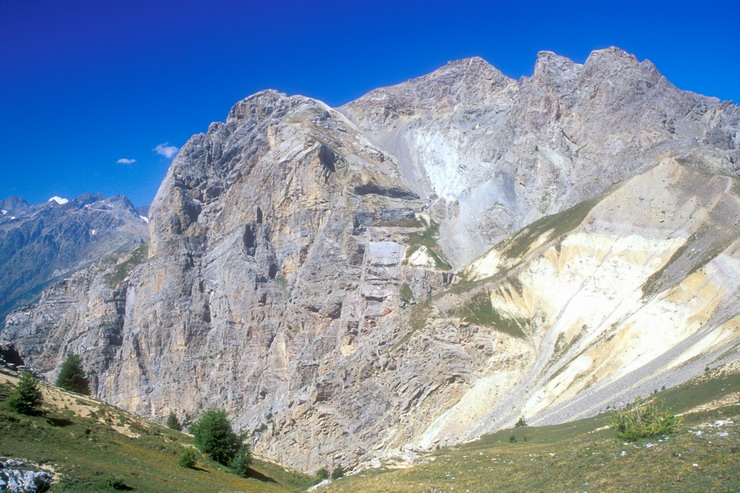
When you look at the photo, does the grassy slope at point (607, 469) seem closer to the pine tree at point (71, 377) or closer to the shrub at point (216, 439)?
the shrub at point (216, 439)

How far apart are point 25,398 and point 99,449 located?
659 cm

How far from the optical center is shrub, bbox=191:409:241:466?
4762 cm

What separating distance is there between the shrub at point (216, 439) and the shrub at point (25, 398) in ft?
50.4

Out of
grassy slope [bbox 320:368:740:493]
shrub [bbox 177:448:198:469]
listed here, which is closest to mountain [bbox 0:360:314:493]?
shrub [bbox 177:448:198:469]

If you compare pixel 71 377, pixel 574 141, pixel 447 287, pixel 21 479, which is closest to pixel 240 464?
pixel 21 479

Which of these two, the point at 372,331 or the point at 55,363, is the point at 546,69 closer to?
the point at 372,331

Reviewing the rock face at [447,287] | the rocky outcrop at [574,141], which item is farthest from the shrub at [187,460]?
the rocky outcrop at [574,141]

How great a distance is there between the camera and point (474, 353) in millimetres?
105250

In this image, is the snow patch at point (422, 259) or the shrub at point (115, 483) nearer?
the shrub at point (115, 483)

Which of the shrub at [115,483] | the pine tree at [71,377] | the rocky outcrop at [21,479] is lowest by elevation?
the shrub at [115,483]

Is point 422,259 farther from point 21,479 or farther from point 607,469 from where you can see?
point 21,479

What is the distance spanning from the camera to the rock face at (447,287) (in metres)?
89.6

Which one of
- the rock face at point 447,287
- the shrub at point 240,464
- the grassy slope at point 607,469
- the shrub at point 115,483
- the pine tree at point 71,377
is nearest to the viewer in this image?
the grassy slope at point 607,469

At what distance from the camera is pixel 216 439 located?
4816cm
